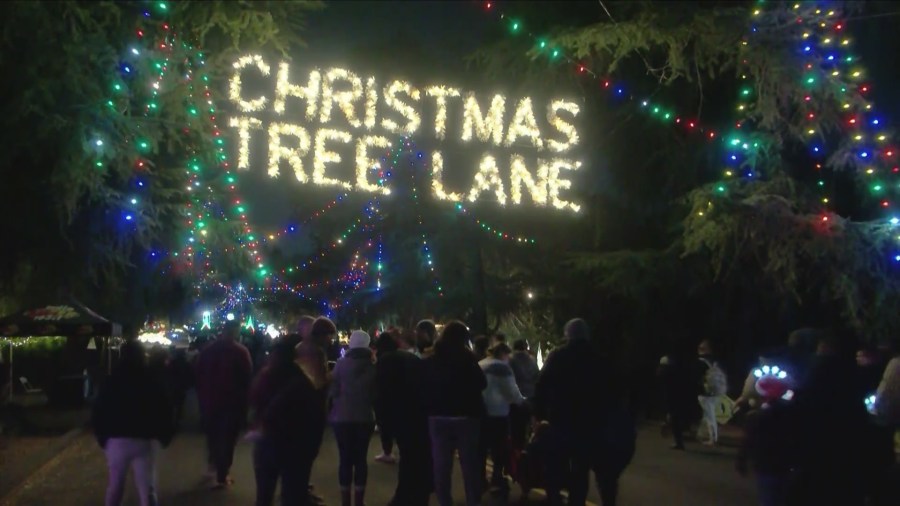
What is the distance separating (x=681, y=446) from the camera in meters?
16.2

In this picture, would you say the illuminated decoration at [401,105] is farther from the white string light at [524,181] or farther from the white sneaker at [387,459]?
the white sneaker at [387,459]

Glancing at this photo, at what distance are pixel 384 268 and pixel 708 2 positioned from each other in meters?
19.6

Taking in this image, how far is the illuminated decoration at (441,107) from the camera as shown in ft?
41.6

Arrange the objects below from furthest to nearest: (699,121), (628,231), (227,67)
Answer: (628,231) < (699,121) < (227,67)

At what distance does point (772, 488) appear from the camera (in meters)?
6.38

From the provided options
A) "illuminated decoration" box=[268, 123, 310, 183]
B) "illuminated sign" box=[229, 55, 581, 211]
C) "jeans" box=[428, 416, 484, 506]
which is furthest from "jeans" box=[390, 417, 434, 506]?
"illuminated sign" box=[229, 55, 581, 211]

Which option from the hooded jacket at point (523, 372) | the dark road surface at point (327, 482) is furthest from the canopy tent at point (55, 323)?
the hooded jacket at point (523, 372)

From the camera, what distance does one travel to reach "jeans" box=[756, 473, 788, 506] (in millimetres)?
6352

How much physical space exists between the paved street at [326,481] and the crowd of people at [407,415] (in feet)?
4.05

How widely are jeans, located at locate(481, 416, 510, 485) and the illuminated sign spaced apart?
3.23 meters

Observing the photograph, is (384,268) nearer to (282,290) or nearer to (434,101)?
(282,290)

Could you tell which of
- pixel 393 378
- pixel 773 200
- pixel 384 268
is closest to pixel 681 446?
pixel 773 200

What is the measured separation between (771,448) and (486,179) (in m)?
7.57

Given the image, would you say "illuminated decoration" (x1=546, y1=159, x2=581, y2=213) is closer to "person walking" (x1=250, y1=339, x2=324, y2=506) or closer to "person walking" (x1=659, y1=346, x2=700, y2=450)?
"person walking" (x1=659, y1=346, x2=700, y2=450)
